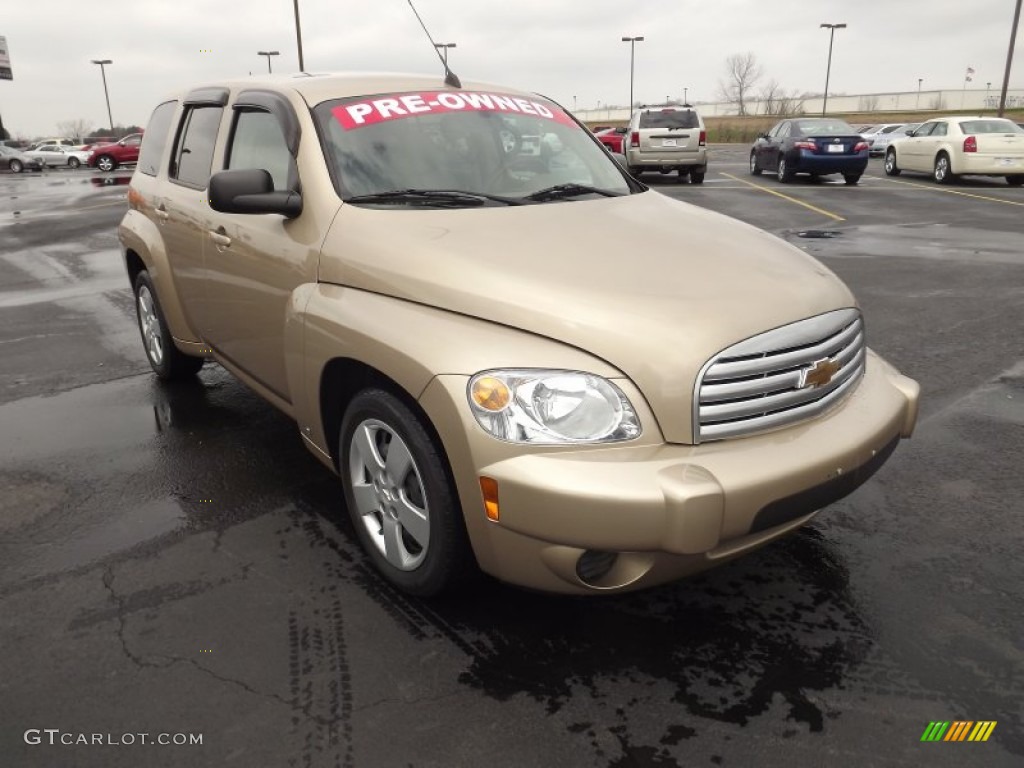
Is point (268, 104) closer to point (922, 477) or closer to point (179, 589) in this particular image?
point (179, 589)

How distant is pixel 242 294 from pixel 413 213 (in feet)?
3.54

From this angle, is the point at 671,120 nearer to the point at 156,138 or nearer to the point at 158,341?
the point at 156,138

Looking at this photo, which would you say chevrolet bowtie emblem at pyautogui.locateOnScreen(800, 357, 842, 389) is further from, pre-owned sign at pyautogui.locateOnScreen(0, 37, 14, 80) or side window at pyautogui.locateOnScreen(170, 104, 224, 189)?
pre-owned sign at pyautogui.locateOnScreen(0, 37, 14, 80)

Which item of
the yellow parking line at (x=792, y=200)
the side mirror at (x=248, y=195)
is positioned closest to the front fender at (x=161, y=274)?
the side mirror at (x=248, y=195)

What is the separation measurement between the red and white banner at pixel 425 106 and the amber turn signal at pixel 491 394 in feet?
5.17

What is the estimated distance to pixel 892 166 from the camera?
Answer: 22.5 meters

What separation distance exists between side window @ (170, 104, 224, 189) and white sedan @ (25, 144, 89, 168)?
151 feet

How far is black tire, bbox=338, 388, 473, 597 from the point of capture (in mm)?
2523

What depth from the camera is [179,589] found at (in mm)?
2971

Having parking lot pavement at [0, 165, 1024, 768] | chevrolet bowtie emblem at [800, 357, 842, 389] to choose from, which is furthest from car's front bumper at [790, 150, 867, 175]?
chevrolet bowtie emblem at [800, 357, 842, 389]

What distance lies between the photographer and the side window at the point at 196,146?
4.15m

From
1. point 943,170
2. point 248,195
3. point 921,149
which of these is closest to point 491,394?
point 248,195

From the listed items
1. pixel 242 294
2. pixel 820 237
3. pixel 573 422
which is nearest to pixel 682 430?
pixel 573 422

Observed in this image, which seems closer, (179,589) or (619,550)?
(619,550)
